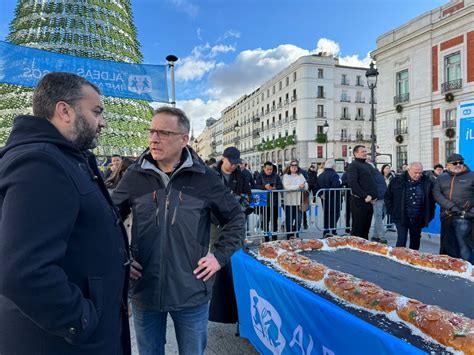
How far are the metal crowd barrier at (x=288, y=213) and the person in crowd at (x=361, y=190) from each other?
117 centimetres

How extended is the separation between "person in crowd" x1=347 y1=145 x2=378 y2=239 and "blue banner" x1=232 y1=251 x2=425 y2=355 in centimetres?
373

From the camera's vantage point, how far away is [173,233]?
1.81 meters

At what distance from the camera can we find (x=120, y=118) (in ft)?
23.0

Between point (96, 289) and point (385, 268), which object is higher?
point (96, 289)

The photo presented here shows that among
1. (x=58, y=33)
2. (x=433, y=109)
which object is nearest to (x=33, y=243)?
(x=58, y=33)

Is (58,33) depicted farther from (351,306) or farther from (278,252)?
(351,306)

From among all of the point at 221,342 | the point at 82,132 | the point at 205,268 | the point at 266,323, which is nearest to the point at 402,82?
the point at 221,342

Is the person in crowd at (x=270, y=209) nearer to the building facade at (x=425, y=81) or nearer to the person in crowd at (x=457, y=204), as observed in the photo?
the person in crowd at (x=457, y=204)

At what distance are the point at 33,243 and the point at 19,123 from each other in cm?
50

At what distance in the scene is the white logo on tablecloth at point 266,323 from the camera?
2.44 meters

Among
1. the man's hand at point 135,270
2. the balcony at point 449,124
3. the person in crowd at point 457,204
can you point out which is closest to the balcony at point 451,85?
the balcony at point 449,124

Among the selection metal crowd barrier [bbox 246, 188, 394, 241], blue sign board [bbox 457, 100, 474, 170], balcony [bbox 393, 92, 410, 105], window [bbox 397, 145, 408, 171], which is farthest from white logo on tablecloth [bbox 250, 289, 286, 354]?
balcony [bbox 393, 92, 410, 105]

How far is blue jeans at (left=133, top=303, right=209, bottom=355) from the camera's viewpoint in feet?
6.24

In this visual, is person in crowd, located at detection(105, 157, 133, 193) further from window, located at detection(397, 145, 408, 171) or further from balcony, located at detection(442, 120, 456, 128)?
window, located at detection(397, 145, 408, 171)
